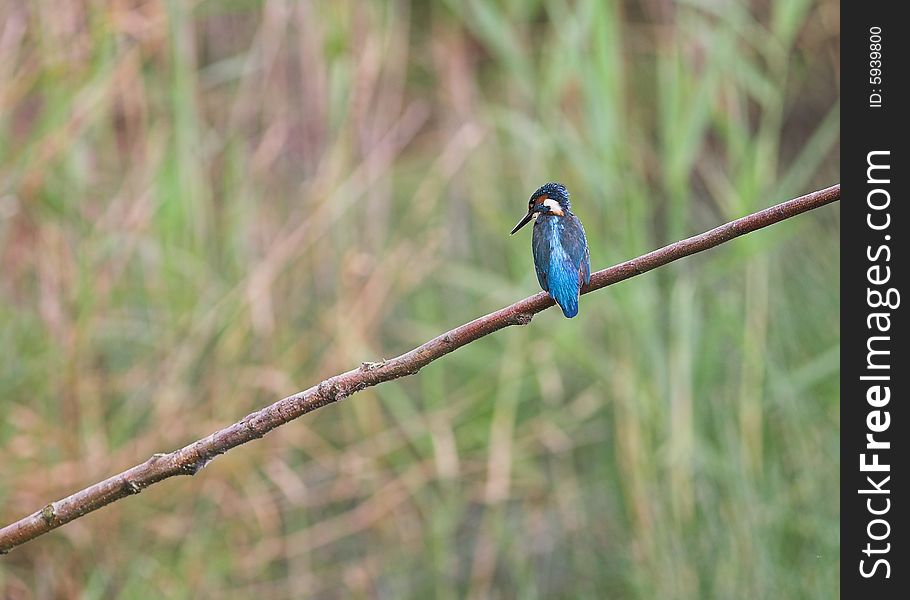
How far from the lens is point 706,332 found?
1.87 metres

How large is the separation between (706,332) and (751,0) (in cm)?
67

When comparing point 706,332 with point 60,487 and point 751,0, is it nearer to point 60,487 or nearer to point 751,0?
point 751,0

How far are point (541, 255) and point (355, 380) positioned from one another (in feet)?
1.08

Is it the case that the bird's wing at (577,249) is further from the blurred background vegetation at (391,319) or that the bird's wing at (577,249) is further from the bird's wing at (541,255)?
the blurred background vegetation at (391,319)

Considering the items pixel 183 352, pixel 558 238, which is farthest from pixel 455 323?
pixel 558 238

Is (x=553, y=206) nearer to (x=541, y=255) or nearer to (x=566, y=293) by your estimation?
(x=541, y=255)

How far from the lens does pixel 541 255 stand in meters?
1.03

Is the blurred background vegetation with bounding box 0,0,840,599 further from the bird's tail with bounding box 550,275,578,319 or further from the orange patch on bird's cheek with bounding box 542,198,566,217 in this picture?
the bird's tail with bounding box 550,275,578,319

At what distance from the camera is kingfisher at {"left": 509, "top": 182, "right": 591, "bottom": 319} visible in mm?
938

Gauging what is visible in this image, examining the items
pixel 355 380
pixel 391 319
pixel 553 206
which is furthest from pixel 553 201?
pixel 391 319
